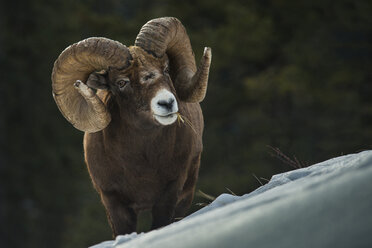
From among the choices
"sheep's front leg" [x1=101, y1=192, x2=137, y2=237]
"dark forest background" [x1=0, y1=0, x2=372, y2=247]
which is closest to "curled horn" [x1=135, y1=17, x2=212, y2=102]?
"sheep's front leg" [x1=101, y1=192, x2=137, y2=237]

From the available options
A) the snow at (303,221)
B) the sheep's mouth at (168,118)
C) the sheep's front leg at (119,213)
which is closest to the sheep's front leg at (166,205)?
the sheep's front leg at (119,213)

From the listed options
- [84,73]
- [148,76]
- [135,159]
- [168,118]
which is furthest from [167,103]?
[84,73]

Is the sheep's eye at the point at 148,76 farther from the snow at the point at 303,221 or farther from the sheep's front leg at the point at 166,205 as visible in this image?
the snow at the point at 303,221

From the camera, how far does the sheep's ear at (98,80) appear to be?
8922 millimetres

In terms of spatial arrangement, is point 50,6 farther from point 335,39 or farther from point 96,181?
point 96,181

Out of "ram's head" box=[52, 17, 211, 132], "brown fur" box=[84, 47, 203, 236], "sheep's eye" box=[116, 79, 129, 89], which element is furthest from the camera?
Answer: "brown fur" box=[84, 47, 203, 236]

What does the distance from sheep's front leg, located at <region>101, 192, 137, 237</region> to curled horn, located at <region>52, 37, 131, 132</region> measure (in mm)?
773

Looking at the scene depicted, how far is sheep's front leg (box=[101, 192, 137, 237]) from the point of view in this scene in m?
9.00

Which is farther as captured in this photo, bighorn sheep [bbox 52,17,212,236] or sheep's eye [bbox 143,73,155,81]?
bighorn sheep [bbox 52,17,212,236]

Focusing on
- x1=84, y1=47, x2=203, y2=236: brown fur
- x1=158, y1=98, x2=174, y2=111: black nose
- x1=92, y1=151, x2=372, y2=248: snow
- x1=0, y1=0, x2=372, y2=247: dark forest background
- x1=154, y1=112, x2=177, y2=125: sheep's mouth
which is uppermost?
x1=92, y1=151, x2=372, y2=248: snow

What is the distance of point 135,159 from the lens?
8867mm

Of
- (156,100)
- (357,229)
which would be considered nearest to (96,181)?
(156,100)

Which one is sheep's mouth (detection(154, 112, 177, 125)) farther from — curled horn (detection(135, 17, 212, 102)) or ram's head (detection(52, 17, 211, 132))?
curled horn (detection(135, 17, 212, 102))

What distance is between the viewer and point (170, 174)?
8.95 metres
